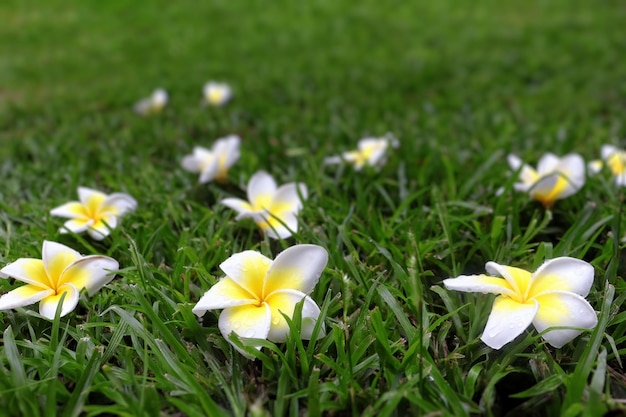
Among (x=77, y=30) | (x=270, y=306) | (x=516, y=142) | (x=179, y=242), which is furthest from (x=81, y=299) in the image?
(x=77, y=30)

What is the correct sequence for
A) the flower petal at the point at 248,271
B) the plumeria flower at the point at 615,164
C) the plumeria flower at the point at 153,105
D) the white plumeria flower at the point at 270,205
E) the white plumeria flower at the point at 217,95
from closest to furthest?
the flower petal at the point at 248,271 → the white plumeria flower at the point at 270,205 → the plumeria flower at the point at 615,164 → the plumeria flower at the point at 153,105 → the white plumeria flower at the point at 217,95

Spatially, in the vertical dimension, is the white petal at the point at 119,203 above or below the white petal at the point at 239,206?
below

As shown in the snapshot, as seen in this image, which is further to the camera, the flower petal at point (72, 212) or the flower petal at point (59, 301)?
the flower petal at point (72, 212)

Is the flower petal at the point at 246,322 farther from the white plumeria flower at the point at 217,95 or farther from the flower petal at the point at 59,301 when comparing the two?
the white plumeria flower at the point at 217,95

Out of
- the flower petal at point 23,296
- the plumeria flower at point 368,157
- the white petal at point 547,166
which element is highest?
the flower petal at point 23,296

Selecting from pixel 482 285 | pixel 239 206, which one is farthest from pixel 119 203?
pixel 482 285

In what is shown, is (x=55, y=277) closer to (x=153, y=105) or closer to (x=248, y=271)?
(x=248, y=271)

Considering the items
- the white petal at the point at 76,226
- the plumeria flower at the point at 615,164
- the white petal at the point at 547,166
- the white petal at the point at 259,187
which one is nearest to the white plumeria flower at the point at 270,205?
the white petal at the point at 259,187
